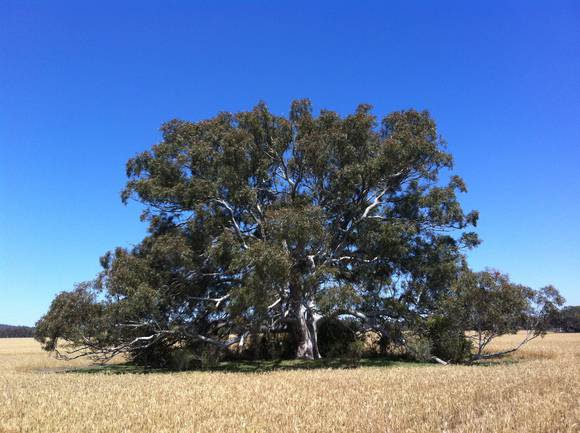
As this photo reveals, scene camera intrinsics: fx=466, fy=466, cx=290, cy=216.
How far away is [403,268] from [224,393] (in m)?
16.8

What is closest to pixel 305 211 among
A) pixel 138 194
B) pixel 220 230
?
pixel 220 230

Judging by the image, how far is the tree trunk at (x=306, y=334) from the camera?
88.5 ft

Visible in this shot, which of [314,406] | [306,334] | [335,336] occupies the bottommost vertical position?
[314,406]

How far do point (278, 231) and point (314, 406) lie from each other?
37.9 feet

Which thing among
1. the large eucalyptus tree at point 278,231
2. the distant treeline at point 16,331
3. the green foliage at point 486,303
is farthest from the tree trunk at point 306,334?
the distant treeline at point 16,331

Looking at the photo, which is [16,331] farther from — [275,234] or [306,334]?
[275,234]

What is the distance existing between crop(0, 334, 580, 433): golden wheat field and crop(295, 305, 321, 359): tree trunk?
1171cm

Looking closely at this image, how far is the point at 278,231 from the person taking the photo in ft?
70.5

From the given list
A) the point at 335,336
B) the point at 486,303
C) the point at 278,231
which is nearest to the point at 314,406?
the point at 278,231

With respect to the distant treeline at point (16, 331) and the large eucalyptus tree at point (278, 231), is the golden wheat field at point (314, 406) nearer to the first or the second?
the large eucalyptus tree at point (278, 231)

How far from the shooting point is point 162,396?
12.5m

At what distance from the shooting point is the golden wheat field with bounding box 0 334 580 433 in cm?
850

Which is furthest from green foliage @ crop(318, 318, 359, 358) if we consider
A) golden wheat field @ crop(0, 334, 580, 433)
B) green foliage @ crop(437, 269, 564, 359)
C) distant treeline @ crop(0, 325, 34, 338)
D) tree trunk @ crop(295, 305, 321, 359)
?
distant treeline @ crop(0, 325, 34, 338)

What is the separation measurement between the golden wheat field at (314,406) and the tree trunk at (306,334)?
1171 cm
